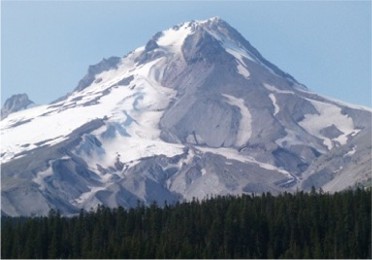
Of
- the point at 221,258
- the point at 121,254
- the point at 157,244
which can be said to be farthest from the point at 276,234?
the point at 121,254

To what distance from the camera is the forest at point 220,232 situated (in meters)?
107

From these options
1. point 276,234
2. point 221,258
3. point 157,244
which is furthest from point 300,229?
point 157,244

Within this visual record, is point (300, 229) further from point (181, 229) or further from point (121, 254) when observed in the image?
point (121, 254)

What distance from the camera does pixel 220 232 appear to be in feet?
395

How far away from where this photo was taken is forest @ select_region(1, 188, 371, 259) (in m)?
107

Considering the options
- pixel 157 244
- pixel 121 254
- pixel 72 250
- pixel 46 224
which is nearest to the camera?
pixel 121 254

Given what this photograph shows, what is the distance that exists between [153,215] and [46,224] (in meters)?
15.4

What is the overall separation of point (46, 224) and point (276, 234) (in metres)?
31.4

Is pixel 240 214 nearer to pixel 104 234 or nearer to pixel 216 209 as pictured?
pixel 216 209

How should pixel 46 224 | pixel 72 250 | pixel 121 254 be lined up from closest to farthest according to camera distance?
1. pixel 121 254
2. pixel 72 250
3. pixel 46 224

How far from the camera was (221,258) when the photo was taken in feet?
362

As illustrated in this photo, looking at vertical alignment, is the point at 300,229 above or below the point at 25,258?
above

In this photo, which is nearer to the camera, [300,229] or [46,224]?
[300,229]

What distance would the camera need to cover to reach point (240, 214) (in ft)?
402
